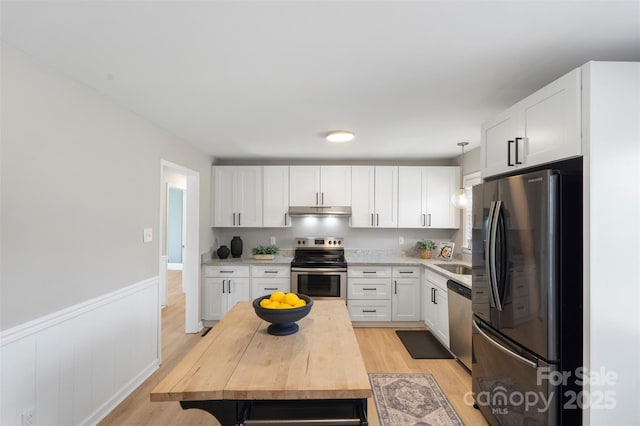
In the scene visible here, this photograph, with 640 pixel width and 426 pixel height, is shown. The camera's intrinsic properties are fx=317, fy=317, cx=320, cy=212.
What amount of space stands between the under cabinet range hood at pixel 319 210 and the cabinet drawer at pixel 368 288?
0.95 m

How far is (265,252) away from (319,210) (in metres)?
0.97

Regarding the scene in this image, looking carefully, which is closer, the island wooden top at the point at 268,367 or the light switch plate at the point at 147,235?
the island wooden top at the point at 268,367

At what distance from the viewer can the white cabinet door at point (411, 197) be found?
14.9 feet

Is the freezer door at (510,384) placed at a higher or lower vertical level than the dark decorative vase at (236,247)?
lower

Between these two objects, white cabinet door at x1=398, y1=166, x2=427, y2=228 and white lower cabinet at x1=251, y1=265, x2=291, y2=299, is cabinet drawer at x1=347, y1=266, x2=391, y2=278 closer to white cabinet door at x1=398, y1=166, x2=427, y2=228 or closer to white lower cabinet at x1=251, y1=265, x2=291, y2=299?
white cabinet door at x1=398, y1=166, x2=427, y2=228

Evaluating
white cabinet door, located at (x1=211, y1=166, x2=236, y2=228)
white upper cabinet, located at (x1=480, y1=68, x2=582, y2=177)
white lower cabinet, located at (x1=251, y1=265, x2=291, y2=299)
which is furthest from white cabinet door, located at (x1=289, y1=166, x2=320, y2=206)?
white upper cabinet, located at (x1=480, y1=68, x2=582, y2=177)

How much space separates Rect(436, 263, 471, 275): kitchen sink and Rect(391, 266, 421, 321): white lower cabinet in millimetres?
391

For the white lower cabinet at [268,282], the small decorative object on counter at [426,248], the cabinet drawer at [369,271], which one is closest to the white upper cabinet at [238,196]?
the white lower cabinet at [268,282]

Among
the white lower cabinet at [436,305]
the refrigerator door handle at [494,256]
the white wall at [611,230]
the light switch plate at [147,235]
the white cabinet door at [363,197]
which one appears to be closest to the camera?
the white wall at [611,230]

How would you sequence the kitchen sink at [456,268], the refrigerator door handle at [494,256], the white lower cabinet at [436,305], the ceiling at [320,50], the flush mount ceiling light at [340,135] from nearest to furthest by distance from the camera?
1. the ceiling at [320,50]
2. the refrigerator door handle at [494,256]
3. the flush mount ceiling light at [340,135]
4. the white lower cabinet at [436,305]
5. the kitchen sink at [456,268]

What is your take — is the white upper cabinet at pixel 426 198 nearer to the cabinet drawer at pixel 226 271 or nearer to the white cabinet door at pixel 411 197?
the white cabinet door at pixel 411 197

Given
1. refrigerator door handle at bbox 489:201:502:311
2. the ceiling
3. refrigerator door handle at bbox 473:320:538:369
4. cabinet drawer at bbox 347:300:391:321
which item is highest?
the ceiling

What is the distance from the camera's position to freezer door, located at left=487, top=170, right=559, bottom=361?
1613mm

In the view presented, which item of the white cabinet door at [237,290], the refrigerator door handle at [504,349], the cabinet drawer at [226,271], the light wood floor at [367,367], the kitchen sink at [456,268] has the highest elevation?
the kitchen sink at [456,268]
